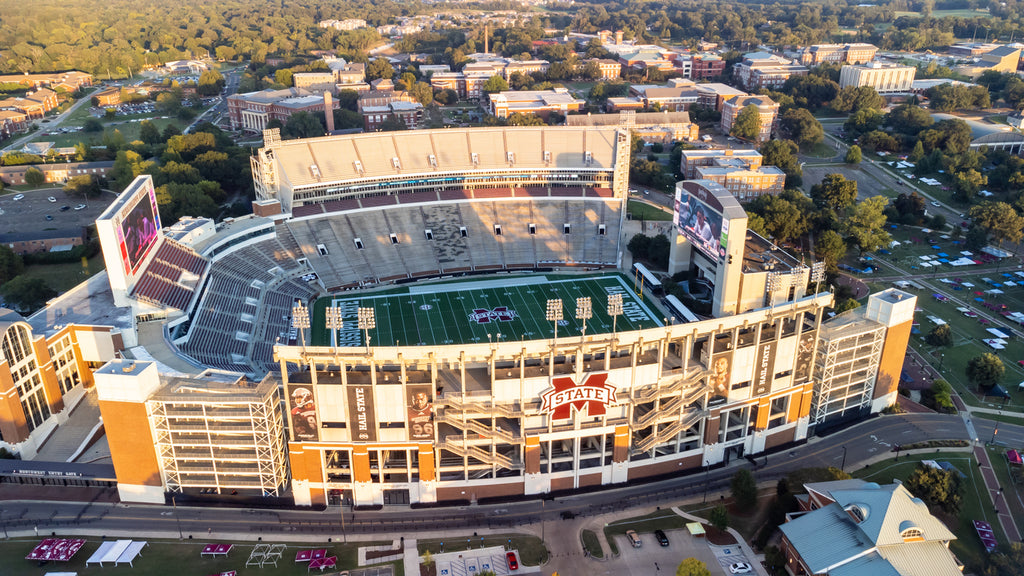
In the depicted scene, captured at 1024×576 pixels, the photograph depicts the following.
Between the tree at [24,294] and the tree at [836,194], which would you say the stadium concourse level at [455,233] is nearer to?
the tree at [24,294]

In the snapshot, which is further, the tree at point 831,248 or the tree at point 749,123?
the tree at point 749,123

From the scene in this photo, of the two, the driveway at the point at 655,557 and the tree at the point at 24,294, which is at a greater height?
the tree at the point at 24,294

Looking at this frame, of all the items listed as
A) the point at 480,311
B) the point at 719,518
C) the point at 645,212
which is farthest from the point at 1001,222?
the point at 719,518

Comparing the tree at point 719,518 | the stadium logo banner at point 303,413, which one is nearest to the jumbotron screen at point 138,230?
the stadium logo banner at point 303,413

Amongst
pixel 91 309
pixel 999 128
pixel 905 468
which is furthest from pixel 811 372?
pixel 999 128

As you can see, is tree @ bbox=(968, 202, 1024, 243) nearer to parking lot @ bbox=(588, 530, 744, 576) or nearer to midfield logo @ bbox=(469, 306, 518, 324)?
midfield logo @ bbox=(469, 306, 518, 324)

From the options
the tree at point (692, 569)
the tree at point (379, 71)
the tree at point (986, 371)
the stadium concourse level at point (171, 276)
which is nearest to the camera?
the tree at point (692, 569)
